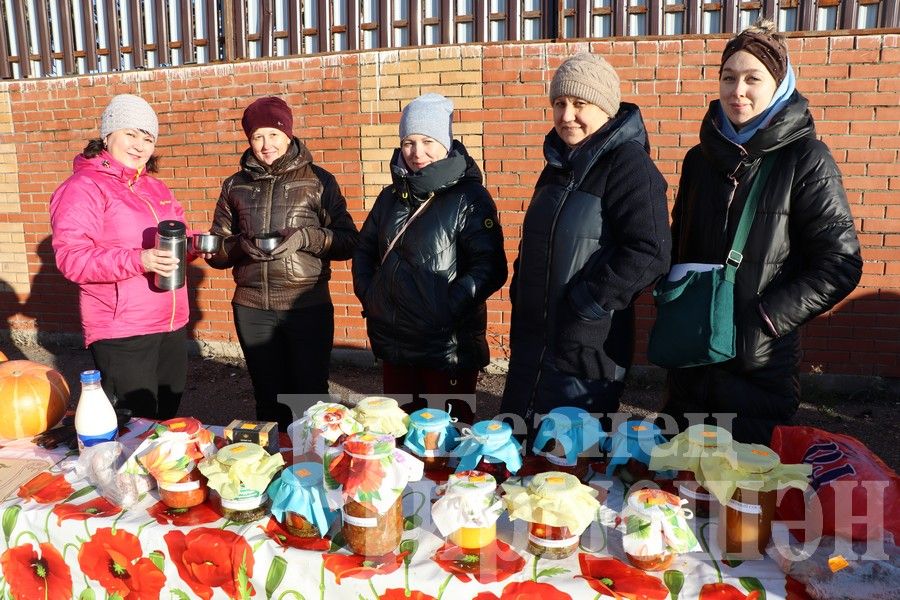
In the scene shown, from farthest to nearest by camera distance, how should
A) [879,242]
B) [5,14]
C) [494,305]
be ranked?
[5,14] < [494,305] < [879,242]

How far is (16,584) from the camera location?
1752mm

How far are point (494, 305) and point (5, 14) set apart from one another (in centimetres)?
533

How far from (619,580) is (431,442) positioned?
68cm

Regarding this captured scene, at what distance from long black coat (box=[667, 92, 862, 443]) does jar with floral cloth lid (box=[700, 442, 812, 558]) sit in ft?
2.54

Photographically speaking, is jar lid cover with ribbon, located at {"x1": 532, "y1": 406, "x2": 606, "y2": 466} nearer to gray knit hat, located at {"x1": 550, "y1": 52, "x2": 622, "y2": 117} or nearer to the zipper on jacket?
gray knit hat, located at {"x1": 550, "y1": 52, "x2": 622, "y2": 117}

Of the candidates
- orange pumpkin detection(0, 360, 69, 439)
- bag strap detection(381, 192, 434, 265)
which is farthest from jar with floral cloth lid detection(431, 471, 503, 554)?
orange pumpkin detection(0, 360, 69, 439)

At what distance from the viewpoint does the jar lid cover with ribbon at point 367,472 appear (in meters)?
1.47

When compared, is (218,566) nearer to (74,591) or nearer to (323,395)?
(74,591)

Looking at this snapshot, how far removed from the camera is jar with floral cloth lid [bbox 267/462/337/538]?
1561mm

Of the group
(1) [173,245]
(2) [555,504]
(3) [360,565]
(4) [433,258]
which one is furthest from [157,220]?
(2) [555,504]

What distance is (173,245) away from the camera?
8.41 ft

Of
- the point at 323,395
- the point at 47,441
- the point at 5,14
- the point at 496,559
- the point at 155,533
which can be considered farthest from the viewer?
the point at 5,14

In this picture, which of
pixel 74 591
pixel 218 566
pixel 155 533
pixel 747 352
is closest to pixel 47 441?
pixel 74 591

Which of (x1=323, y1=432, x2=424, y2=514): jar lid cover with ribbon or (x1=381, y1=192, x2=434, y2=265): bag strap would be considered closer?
(x1=323, y1=432, x2=424, y2=514): jar lid cover with ribbon
